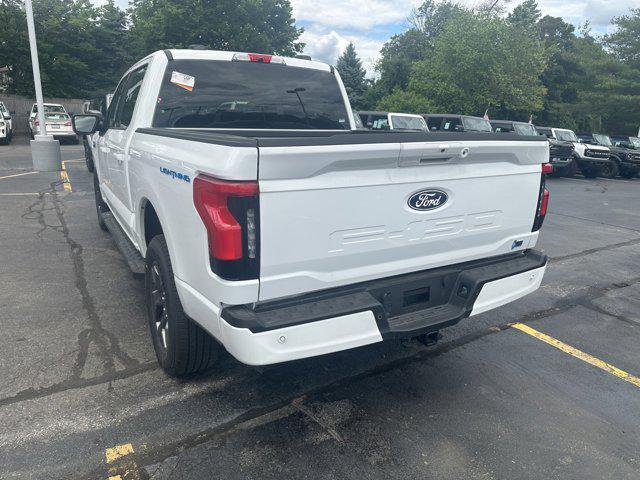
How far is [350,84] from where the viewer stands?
139 ft

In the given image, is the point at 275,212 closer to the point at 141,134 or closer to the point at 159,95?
the point at 141,134

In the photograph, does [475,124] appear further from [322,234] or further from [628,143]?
[322,234]

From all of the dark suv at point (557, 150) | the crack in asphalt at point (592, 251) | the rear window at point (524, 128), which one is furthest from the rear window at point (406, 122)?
the crack in asphalt at point (592, 251)

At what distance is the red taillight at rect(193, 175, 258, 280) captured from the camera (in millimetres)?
2143

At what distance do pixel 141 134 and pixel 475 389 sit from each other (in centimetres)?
298

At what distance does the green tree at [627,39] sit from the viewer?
3031cm

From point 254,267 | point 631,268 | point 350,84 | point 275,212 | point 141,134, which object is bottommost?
point 631,268

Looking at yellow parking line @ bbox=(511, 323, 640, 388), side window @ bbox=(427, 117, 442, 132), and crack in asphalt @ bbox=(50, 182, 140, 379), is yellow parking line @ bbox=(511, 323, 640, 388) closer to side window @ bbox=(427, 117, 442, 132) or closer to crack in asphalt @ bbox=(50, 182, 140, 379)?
crack in asphalt @ bbox=(50, 182, 140, 379)

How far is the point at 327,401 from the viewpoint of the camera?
303 cm

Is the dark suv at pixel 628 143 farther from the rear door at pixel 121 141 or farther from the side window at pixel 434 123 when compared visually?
the rear door at pixel 121 141

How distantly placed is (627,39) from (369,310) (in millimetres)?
36954

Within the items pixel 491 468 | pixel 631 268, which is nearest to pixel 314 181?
pixel 491 468

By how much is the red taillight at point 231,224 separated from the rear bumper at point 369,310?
224mm

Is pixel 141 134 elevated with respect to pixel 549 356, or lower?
elevated
